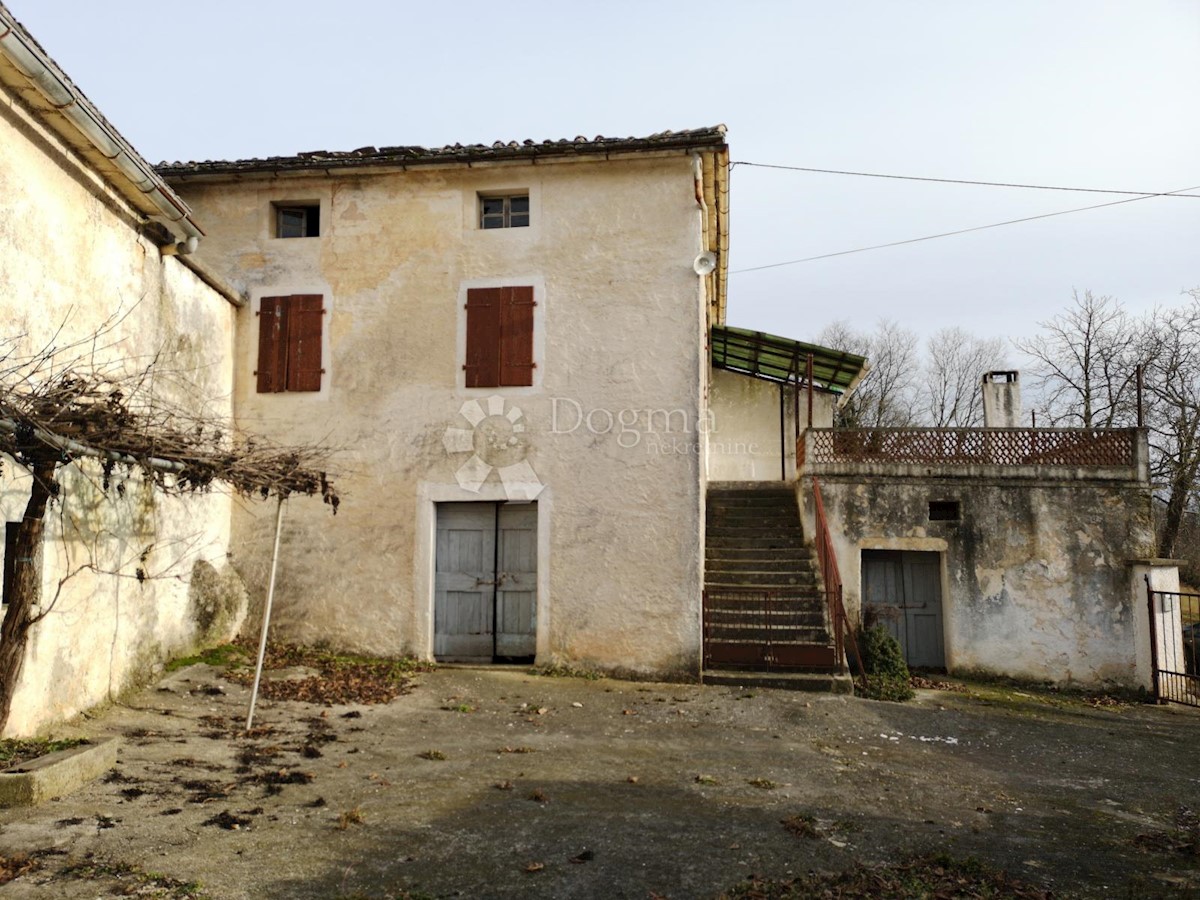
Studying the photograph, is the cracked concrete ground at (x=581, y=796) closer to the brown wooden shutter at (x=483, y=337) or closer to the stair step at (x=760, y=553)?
the stair step at (x=760, y=553)

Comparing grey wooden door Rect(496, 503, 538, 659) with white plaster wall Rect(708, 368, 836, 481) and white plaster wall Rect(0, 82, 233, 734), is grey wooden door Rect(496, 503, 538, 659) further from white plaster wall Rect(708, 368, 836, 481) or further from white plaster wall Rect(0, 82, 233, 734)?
white plaster wall Rect(708, 368, 836, 481)

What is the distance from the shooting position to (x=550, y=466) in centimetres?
966

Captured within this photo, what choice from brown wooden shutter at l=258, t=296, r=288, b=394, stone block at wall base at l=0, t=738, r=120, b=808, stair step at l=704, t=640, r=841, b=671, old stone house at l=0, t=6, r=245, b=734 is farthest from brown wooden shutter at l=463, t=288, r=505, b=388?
stone block at wall base at l=0, t=738, r=120, b=808

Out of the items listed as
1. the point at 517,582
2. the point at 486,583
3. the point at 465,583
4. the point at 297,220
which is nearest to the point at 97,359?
the point at 297,220

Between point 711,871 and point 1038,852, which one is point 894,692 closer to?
point 1038,852

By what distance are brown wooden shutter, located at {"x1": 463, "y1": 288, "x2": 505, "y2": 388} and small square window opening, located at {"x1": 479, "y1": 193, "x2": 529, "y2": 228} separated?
3.15 feet

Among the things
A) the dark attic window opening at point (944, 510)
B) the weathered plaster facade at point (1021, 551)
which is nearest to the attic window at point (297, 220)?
the weathered plaster facade at point (1021, 551)

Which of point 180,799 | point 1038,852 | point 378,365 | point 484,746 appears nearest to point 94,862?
point 180,799

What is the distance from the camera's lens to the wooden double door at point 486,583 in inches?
384

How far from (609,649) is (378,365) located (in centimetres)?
443

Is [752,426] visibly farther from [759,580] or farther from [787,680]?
[787,680]

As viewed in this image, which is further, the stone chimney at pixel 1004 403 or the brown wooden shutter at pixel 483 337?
the stone chimney at pixel 1004 403

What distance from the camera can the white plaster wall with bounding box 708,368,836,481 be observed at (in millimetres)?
16312

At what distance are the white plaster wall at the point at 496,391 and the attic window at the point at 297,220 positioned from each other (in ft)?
0.80
